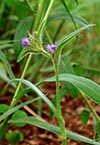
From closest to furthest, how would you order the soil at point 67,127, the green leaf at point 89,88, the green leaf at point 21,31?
the green leaf at point 89,88
the green leaf at point 21,31
the soil at point 67,127

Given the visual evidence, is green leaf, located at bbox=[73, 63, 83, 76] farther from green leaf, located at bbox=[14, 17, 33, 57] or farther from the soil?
the soil

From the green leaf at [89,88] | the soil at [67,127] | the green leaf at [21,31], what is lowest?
the green leaf at [89,88]

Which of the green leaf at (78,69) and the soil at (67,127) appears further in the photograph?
the soil at (67,127)

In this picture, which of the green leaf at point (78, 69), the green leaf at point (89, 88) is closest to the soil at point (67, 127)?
the green leaf at point (78, 69)

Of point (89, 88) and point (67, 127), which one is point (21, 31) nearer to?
point (89, 88)

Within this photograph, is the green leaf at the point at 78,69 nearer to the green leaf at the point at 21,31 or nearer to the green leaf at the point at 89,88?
the green leaf at the point at 21,31

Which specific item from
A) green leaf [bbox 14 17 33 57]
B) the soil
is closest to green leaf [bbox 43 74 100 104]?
green leaf [bbox 14 17 33 57]

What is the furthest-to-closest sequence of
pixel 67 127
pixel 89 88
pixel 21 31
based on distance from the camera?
pixel 67 127 → pixel 21 31 → pixel 89 88

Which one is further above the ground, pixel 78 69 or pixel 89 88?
pixel 78 69

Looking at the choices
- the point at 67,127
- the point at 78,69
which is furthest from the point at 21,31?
the point at 67,127

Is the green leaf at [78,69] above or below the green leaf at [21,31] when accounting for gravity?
below
